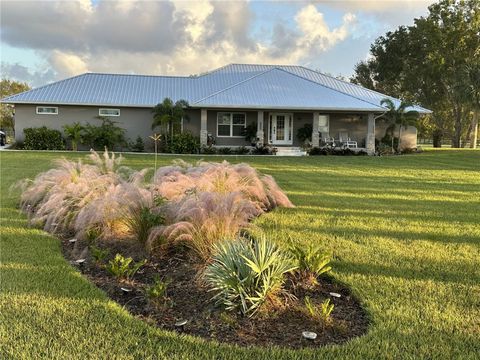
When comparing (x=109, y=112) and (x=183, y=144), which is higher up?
(x=109, y=112)

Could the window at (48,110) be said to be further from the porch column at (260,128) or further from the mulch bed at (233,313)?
the mulch bed at (233,313)

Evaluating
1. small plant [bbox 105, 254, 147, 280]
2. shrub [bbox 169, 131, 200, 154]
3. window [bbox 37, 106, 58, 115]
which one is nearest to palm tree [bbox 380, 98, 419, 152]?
shrub [bbox 169, 131, 200, 154]

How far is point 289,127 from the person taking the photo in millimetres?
26562

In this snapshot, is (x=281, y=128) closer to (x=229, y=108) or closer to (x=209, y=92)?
(x=229, y=108)

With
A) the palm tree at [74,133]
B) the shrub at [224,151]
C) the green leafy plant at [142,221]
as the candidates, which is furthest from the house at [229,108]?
the green leafy plant at [142,221]

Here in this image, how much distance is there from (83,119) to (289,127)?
Result: 11869 mm

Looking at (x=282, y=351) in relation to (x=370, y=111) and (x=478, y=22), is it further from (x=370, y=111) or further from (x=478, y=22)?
(x=478, y=22)

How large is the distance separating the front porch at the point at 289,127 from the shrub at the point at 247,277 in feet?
70.2

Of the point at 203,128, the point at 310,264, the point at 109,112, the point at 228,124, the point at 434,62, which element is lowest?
the point at 310,264

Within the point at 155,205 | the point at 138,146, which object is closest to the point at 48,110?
the point at 138,146

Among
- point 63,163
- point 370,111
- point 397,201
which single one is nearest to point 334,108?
point 370,111

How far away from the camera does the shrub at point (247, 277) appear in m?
3.71

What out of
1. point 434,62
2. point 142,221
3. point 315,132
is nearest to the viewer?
point 142,221

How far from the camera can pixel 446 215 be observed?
7.71 metres
